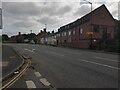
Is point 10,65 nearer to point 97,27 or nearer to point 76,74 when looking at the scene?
point 76,74

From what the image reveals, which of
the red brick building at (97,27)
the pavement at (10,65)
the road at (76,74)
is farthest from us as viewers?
the red brick building at (97,27)

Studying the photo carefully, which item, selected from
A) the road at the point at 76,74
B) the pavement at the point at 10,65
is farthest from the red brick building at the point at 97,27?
the road at the point at 76,74

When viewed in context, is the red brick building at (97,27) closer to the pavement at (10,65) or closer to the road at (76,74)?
the pavement at (10,65)

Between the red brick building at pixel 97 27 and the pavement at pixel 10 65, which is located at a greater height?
the red brick building at pixel 97 27

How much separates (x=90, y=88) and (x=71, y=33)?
6741cm

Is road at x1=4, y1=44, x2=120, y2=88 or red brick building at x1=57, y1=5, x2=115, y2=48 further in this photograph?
red brick building at x1=57, y1=5, x2=115, y2=48

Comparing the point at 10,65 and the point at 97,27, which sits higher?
the point at 97,27

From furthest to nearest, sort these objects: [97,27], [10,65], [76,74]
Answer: [97,27]
[10,65]
[76,74]

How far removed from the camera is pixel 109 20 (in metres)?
62.3

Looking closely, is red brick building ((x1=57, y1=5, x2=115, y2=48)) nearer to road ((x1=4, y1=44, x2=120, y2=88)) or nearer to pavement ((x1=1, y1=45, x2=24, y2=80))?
pavement ((x1=1, y1=45, x2=24, y2=80))

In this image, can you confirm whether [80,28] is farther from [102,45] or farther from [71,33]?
[102,45]

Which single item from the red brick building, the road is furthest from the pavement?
the red brick building

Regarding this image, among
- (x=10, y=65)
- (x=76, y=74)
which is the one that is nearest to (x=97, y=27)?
(x=10, y=65)

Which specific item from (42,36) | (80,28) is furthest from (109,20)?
(42,36)
